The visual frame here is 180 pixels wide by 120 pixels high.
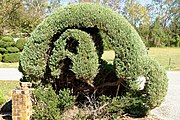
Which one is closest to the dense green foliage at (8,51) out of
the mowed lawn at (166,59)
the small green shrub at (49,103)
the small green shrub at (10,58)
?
the small green shrub at (10,58)

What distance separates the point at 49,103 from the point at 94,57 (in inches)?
39.2

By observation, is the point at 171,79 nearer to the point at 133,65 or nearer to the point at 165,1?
the point at 133,65

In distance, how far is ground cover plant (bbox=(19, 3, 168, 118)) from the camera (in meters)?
4.48

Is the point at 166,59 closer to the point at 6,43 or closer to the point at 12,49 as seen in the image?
the point at 12,49

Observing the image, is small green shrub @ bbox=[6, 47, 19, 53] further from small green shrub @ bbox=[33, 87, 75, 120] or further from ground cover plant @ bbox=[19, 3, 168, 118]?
small green shrub @ bbox=[33, 87, 75, 120]

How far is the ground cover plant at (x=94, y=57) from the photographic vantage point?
4477mm

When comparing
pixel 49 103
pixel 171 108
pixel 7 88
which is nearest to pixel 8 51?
pixel 7 88

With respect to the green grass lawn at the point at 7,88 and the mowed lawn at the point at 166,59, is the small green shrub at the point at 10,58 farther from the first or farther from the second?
the green grass lawn at the point at 7,88

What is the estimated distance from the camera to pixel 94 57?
14.9 ft

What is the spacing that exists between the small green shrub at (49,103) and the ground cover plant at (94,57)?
277 millimetres

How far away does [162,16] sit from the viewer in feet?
128

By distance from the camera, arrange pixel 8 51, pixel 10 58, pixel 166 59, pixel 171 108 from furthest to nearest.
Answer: pixel 166 59, pixel 8 51, pixel 10 58, pixel 171 108

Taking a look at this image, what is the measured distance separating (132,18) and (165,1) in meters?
10.9

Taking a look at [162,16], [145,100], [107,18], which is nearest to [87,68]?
[107,18]
